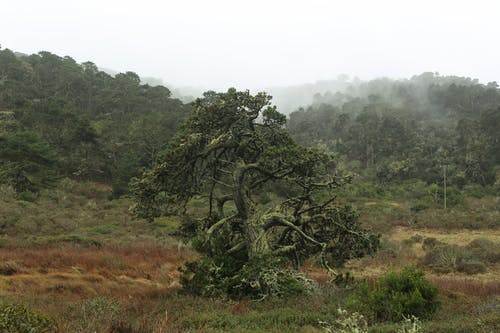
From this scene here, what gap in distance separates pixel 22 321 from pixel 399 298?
6.66 m

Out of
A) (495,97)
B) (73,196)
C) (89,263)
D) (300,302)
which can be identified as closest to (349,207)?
(300,302)

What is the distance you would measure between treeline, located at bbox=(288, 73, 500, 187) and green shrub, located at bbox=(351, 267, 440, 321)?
42442mm

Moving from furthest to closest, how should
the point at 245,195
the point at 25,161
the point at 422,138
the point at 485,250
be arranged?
1. the point at 422,138
2. the point at 25,161
3. the point at 485,250
4. the point at 245,195

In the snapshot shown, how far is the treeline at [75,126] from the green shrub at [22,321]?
48.6 feet

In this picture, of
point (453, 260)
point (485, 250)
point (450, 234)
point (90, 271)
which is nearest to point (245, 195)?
point (90, 271)

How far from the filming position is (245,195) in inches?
403

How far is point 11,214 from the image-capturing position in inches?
827

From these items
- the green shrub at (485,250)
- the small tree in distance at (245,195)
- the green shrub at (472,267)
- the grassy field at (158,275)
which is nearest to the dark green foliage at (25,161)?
the grassy field at (158,275)

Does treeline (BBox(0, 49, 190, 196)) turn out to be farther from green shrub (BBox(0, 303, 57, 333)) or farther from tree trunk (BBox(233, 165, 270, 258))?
green shrub (BBox(0, 303, 57, 333))

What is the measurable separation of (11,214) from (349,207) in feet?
63.7

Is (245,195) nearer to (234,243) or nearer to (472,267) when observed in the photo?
(234,243)

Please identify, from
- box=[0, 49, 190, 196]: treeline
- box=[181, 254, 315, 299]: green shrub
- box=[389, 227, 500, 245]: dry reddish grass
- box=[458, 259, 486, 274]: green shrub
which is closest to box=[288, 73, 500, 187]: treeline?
box=[389, 227, 500, 245]: dry reddish grass

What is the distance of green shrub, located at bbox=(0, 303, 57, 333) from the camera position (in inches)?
184

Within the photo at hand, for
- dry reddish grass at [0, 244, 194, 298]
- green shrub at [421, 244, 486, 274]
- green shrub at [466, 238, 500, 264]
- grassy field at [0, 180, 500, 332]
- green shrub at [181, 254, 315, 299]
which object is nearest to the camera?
grassy field at [0, 180, 500, 332]
